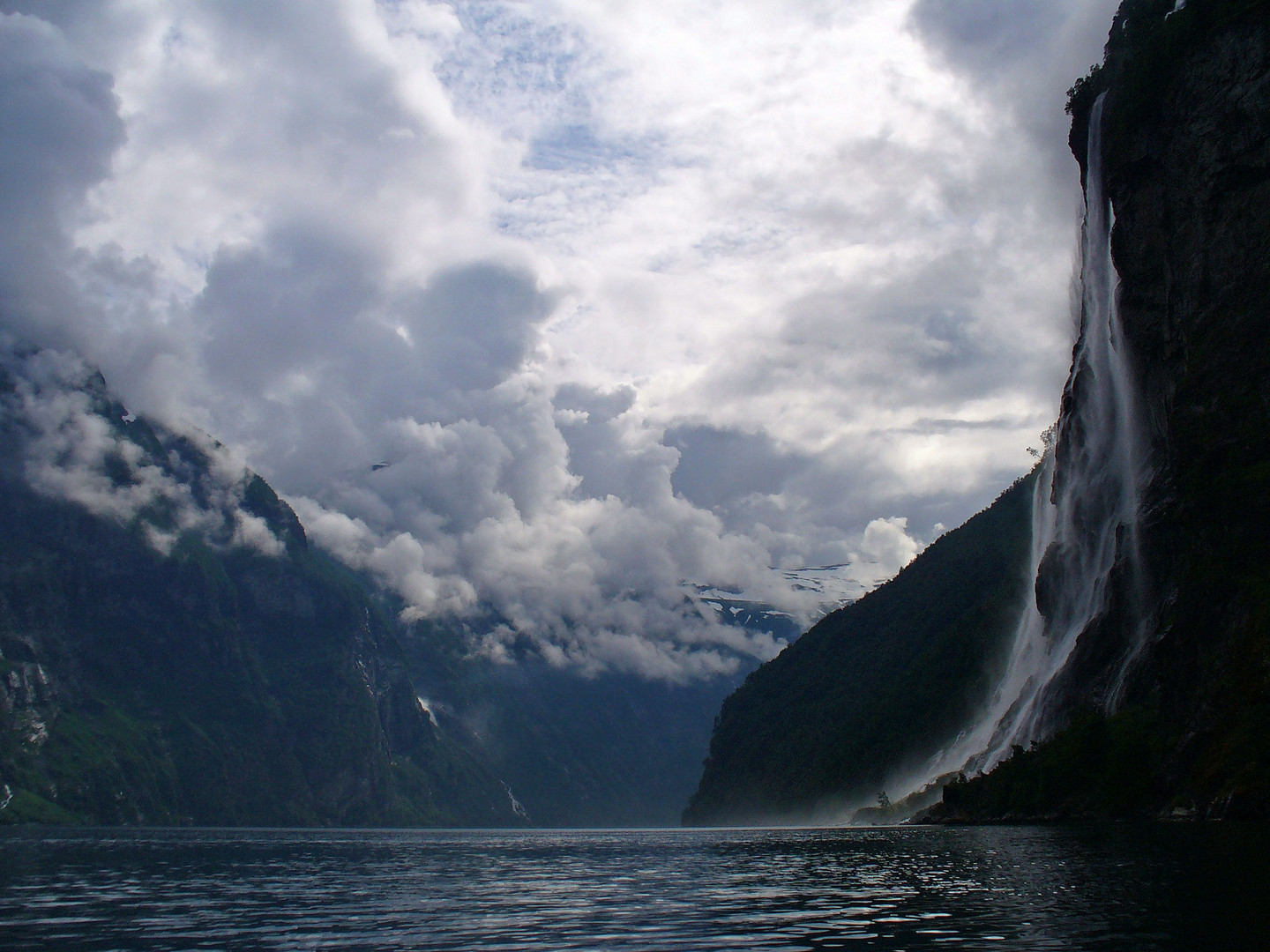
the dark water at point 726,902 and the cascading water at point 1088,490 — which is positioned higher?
the cascading water at point 1088,490

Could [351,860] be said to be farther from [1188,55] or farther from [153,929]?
[1188,55]

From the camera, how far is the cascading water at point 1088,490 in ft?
357

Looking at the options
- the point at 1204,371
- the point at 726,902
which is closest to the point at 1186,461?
the point at 1204,371

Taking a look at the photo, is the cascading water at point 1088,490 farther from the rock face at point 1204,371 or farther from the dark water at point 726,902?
the dark water at point 726,902

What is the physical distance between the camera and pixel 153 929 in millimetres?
33500

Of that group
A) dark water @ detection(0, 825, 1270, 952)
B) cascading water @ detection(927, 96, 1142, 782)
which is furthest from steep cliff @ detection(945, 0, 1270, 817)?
dark water @ detection(0, 825, 1270, 952)

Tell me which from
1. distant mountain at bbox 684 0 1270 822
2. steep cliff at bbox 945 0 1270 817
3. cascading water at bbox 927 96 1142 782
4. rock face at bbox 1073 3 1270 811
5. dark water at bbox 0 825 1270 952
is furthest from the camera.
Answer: cascading water at bbox 927 96 1142 782

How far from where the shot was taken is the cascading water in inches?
4289

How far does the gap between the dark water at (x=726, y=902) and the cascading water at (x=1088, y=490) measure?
48.7 m

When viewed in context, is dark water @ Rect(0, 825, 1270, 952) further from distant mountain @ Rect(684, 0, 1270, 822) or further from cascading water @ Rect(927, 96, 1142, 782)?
cascading water @ Rect(927, 96, 1142, 782)

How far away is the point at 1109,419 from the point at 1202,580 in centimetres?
3949

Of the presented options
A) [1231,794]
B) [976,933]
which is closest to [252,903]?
[976,933]

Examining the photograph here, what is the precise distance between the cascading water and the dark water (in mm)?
Result: 48737

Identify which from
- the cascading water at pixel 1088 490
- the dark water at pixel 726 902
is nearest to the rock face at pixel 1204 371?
the cascading water at pixel 1088 490
